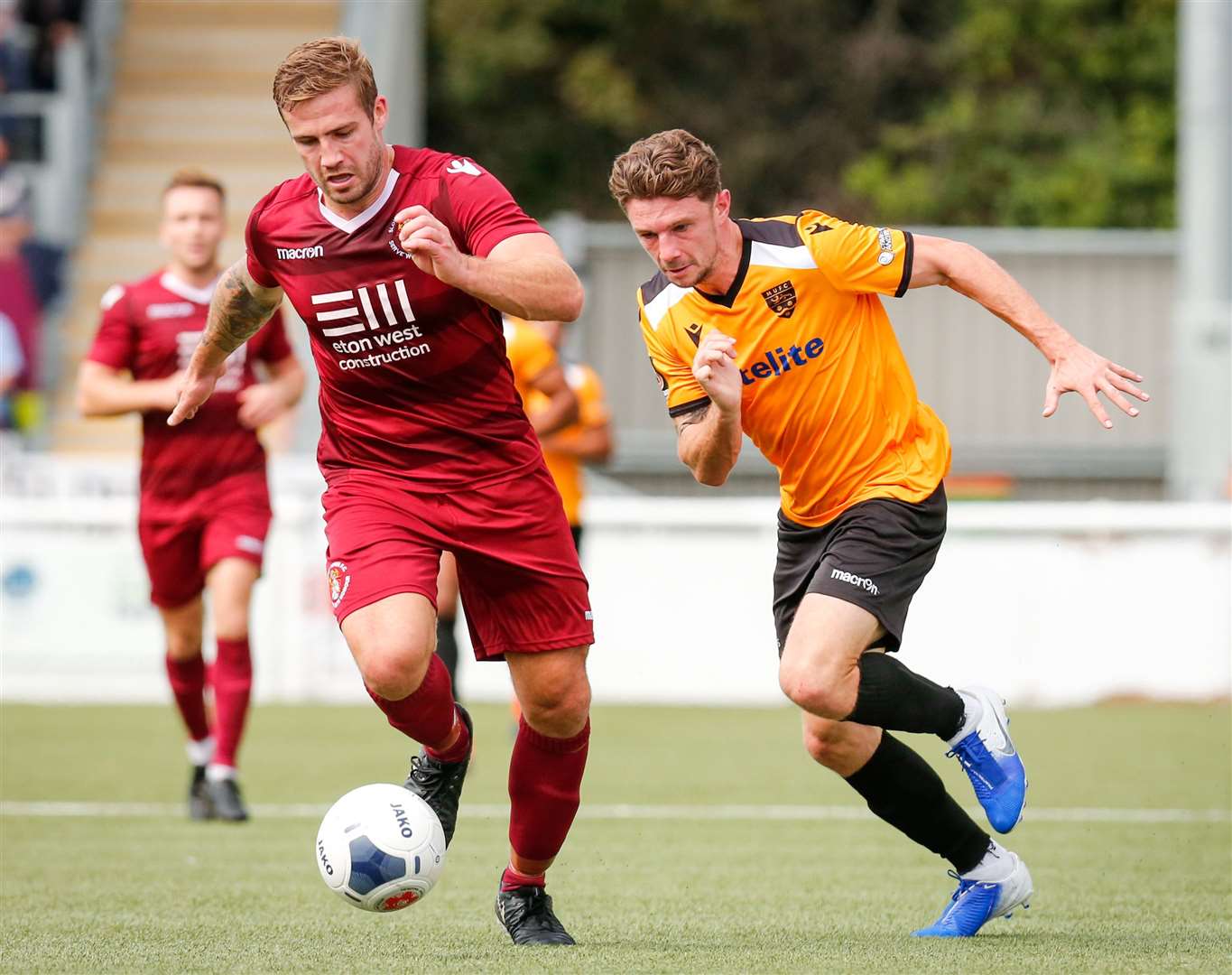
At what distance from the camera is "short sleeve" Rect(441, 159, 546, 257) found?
4867mm

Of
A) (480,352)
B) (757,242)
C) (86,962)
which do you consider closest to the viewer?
(86,962)

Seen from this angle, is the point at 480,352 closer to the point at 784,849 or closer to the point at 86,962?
the point at 86,962

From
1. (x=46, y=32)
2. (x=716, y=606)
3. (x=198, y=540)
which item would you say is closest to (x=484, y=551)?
(x=198, y=540)

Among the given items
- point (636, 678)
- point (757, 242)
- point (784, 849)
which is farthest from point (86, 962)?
point (636, 678)

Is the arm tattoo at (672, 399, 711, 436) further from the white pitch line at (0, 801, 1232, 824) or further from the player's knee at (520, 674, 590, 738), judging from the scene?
the white pitch line at (0, 801, 1232, 824)

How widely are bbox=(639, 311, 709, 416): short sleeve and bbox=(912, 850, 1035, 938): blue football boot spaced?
4.88ft

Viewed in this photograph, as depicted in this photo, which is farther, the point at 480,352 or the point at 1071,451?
the point at 1071,451

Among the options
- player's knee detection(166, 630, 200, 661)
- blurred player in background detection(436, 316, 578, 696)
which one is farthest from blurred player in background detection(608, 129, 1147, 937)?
blurred player in background detection(436, 316, 578, 696)

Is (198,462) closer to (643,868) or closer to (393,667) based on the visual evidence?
(643,868)

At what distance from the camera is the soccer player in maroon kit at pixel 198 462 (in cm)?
794

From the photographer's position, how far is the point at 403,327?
5070mm

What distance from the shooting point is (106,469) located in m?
13.5

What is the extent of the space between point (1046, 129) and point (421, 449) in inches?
981

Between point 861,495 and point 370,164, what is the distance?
1.66 meters
